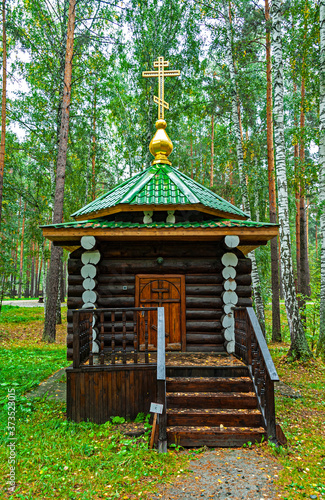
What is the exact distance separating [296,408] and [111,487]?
415cm

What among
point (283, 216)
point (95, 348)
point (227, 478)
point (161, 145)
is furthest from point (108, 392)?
point (283, 216)

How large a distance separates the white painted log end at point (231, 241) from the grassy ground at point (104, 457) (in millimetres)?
3293

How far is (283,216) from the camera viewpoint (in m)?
9.63

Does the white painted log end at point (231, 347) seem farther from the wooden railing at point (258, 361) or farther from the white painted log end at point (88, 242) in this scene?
the white painted log end at point (88, 242)

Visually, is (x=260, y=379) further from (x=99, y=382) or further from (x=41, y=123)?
(x=41, y=123)

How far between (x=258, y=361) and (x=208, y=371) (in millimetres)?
915

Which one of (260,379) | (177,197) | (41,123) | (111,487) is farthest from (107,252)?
(41,123)

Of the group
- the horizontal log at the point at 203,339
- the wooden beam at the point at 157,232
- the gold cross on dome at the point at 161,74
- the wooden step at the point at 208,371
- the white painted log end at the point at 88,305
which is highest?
the gold cross on dome at the point at 161,74

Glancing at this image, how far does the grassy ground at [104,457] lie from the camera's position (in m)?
3.68

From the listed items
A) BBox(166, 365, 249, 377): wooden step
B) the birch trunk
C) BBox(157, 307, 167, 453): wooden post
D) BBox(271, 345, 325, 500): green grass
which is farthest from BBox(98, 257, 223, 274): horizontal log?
the birch trunk

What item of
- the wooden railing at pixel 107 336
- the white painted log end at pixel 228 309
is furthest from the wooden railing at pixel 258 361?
the wooden railing at pixel 107 336

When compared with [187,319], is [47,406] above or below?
below

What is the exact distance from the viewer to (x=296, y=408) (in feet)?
20.8

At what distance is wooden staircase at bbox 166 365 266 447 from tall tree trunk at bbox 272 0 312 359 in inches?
168
